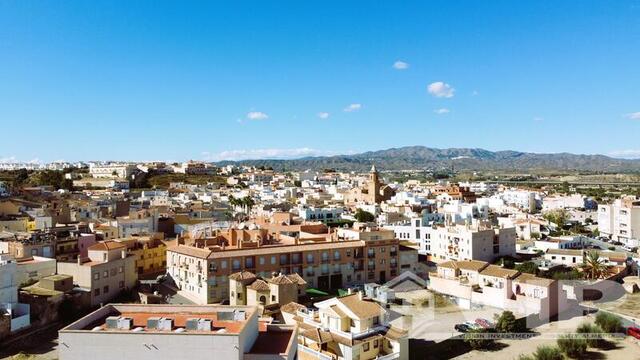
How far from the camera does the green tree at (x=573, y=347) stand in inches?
1059

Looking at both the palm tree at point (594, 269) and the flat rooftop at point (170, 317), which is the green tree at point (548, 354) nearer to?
the palm tree at point (594, 269)

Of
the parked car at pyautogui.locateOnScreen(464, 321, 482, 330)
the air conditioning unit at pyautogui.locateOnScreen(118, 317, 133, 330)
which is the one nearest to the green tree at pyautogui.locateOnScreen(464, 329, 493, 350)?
the parked car at pyautogui.locateOnScreen(464, 321, 482, 330)

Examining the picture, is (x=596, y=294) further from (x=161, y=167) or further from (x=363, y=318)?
(x=161, y=167)

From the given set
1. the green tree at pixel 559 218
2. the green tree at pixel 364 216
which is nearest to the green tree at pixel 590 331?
the green tree at pixel 364 216

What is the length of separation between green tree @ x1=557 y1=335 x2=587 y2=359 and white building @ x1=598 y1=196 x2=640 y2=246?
35.1 metres

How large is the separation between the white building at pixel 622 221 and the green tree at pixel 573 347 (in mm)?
35074

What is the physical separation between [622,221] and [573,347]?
1594 inches

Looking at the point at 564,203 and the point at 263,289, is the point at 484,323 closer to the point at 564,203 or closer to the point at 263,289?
the point at 263,289

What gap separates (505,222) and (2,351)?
170 feet

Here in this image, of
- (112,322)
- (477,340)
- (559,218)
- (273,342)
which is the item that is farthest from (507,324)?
(559,218)

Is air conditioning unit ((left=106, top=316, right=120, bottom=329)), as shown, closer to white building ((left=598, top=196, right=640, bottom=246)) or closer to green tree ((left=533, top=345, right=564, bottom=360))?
green tree ((left=533, top=345, right=564, bottom=360))

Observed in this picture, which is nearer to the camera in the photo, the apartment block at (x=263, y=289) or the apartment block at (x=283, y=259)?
the apartment block at (x=263, y=289)

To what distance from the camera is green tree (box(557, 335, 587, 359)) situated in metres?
26.9

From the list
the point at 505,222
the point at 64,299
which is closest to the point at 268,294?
the point at 64,299
